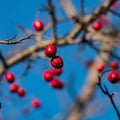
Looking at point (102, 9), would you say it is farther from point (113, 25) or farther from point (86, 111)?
point (86, 111)

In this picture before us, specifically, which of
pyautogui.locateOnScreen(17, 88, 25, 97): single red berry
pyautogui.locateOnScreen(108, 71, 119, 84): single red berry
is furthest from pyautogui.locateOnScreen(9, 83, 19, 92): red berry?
pyautogui.locateOnScreen(108, 71, 119, 84): single red berry

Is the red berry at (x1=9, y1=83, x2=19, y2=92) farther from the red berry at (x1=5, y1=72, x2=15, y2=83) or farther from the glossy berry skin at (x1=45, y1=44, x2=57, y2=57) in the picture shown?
the glossy berry skin at (x1=45, y1=44, x2=57, y2=57)

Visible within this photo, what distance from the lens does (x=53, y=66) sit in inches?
80.5

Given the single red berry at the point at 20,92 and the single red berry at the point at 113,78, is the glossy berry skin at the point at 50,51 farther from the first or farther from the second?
the single red berry at the point at 20,92

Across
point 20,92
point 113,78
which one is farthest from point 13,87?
point 113,78

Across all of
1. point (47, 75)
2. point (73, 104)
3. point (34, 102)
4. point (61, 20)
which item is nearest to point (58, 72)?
point (47, 75)

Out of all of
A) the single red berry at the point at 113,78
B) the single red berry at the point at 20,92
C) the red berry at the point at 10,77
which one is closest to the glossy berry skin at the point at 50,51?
the single red berry at the point at 113,78

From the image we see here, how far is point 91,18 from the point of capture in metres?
3.98

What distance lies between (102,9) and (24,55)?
89 centimetres

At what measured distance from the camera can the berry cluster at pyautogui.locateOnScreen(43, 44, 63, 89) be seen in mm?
2014

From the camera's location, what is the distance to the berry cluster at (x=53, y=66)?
79.3 inches

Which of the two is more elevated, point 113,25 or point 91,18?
point 113,25

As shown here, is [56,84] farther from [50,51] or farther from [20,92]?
[50,51]

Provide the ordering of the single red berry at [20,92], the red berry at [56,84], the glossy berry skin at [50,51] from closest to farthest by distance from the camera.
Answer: the glossy berry skin at [50,51] → the single red berry at [20,92] → the red berry at [56,84]
